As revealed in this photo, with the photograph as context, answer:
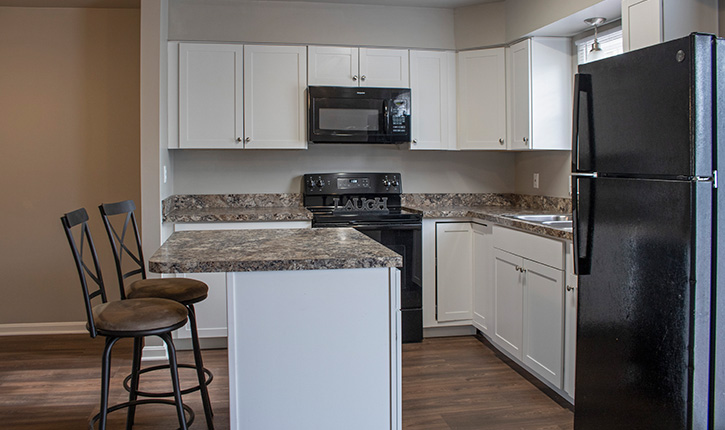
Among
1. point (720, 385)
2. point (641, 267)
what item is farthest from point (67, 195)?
point (720, 385)

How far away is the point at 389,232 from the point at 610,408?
6.30 ft

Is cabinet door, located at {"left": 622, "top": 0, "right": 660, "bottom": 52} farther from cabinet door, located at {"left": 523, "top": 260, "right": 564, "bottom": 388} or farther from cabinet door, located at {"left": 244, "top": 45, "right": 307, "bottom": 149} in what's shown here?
cabinet door, located at {"left": 244, "top": 45, "right": 307, "bottom": 149}

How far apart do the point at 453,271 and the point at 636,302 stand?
6.54ft

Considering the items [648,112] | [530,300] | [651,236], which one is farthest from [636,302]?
[530,300]

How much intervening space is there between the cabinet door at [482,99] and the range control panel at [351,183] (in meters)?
0.58

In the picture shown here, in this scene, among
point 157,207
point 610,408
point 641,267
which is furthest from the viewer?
point 157,207

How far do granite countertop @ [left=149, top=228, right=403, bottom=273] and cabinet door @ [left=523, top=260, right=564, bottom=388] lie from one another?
1081 millimetres

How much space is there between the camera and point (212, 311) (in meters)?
3.71

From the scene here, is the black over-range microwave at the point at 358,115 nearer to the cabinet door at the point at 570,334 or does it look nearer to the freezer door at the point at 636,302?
the cabinet door at the point at 570,334

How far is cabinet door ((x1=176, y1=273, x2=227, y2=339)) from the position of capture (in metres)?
3.70

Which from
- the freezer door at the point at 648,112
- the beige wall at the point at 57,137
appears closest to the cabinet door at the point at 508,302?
the freezer door at the point at 648,112

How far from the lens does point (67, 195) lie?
13.6 ft

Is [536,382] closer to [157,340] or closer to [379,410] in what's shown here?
[379,410]

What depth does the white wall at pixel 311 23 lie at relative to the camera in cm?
386
